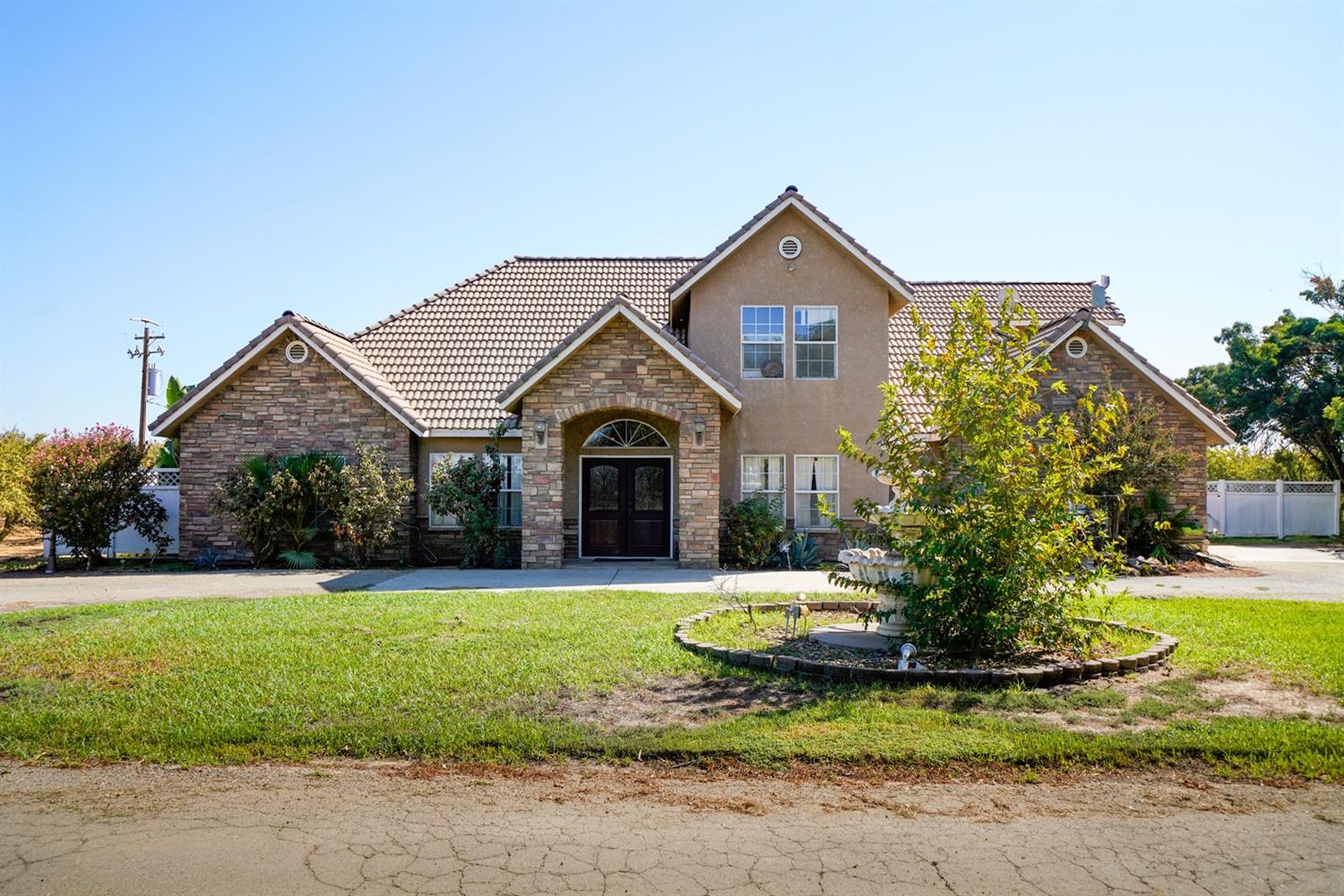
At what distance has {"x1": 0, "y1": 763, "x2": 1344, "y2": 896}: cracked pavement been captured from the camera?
4.44m

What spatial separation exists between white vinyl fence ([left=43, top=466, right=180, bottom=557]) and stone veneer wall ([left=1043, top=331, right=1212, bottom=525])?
2073 cm

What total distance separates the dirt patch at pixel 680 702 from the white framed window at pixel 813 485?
481 inches

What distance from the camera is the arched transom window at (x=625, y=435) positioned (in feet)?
65.4

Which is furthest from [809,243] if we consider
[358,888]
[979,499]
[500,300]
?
[358,888]

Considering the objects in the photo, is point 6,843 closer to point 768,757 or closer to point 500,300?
point 768,757

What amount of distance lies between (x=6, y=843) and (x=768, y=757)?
14.8 feet

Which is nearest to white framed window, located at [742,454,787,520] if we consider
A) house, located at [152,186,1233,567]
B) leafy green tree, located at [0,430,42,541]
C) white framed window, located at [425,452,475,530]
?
house, located at [152,186,1233,567]

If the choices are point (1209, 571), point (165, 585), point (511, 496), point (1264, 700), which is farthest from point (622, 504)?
point (1264, 700)

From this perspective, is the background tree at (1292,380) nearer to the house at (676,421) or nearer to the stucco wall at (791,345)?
the house at (676,421)

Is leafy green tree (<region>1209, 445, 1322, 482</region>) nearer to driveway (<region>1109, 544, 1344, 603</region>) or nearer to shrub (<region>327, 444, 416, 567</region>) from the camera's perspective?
driveway (<region>1109, 544, 1344, 603</region>)

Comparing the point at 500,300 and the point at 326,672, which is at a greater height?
the point at 500,300

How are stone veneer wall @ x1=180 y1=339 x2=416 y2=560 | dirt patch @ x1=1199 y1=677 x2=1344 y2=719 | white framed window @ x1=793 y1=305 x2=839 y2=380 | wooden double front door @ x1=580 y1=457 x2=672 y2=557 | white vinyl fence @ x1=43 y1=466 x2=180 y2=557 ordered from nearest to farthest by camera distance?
1. dirt patch @ x1=1199 y1=677 x2=1344 y2=719
2. stone veneer wall @ x1=180 y1=339 x2=416 y2=560
3. wooden double front door @ x1=580 y1=457 x2=672 y2=557
4. white framed window @ x1=793 y1=305 x2=839 y2=380
5. white vinyl fence @ x1=43 y1=466 x2=180 y2=557

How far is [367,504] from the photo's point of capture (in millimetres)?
18484

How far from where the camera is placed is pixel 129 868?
4.59 metres
